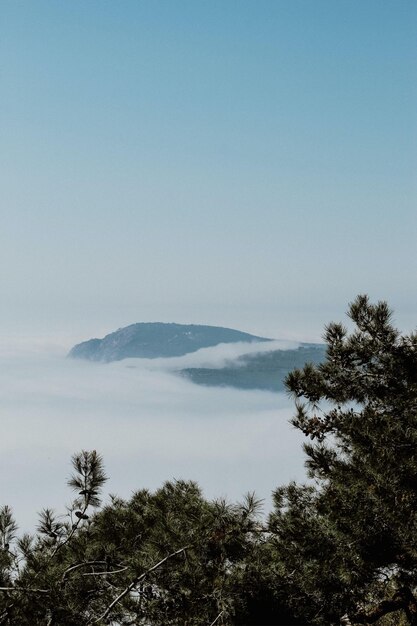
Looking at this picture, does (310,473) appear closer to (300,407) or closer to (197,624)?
(300,407)

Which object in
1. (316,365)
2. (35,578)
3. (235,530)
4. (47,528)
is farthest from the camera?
(316,365)

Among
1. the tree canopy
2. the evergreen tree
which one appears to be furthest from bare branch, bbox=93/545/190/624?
the evergreen tree

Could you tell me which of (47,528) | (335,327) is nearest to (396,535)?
(335,327)

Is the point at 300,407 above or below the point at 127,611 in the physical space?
above

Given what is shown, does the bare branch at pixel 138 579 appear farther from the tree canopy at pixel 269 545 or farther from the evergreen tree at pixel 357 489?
the evergreen tree at pixel 357 489

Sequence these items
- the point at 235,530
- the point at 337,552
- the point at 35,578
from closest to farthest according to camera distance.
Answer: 1. the point at 35,578
2. the point at 235,530
3. the point at 337,552

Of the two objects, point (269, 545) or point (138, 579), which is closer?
point (138, 579)

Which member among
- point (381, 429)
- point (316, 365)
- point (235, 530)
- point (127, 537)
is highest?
point (316, 365)

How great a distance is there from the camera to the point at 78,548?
16.4ft

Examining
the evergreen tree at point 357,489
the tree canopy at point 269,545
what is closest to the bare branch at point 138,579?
the tree canopy at point 269,545

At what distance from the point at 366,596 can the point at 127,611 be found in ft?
6.85

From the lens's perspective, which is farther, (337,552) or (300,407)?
(300,407)

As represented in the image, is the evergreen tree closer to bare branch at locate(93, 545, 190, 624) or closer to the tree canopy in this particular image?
the tree canopy

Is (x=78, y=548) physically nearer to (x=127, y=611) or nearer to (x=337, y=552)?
(x=127, y=611)
